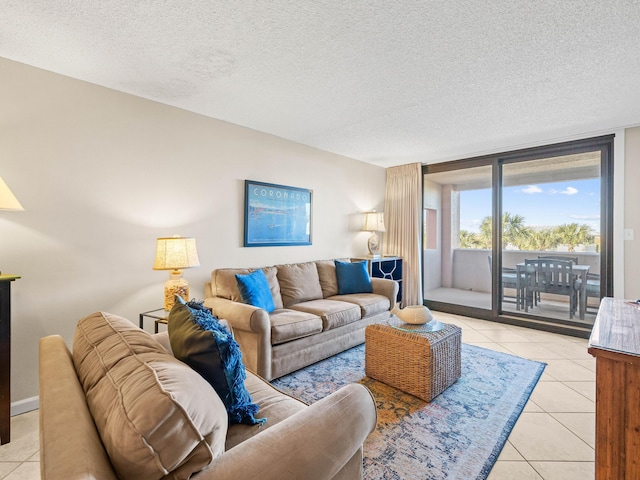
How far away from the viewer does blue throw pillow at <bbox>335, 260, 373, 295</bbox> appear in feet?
12.5

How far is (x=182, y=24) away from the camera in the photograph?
1.81m

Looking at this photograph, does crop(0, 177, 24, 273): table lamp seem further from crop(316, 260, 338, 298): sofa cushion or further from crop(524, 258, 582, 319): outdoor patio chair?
crop(524, 258, 582, 319): outdoor patio chair

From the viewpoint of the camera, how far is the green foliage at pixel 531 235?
3.84 meters

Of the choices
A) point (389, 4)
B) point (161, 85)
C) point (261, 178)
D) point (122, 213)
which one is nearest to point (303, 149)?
point (261, 178)

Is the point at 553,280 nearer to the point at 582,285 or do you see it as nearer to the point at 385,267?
the point at 582,285

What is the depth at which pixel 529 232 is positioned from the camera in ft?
13.8

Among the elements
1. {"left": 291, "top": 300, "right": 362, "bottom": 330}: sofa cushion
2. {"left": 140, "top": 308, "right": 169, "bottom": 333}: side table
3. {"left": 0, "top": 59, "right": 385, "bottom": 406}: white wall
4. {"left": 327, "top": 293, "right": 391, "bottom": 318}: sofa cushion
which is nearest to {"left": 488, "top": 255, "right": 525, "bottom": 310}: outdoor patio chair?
{"left": 327, "top": 293, "right": 391, "bottom": 318}: sofa cushion

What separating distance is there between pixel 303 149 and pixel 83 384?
11.6ft

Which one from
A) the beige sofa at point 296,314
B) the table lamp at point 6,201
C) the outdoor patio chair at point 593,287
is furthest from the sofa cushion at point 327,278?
the outdoor patio chair at point 593,287

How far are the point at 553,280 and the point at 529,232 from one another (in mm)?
668

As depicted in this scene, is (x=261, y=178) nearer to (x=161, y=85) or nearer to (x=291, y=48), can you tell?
(x=161, y=85)

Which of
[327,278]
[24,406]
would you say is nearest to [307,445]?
[24,406]

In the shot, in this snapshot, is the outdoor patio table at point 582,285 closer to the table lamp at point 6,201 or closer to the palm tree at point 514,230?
the palm tree at point 514,230

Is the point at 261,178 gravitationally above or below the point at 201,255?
above
